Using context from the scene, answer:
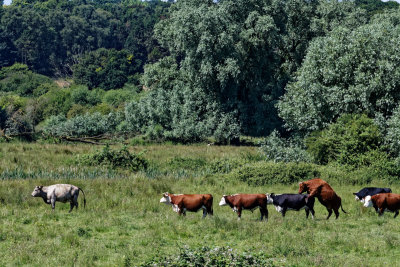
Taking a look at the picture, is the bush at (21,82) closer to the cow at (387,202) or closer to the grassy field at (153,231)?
the grassy field at (153,231)

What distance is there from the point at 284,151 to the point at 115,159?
11809 mm

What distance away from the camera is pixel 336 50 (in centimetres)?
3106

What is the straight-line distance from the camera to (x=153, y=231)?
14.0 meters

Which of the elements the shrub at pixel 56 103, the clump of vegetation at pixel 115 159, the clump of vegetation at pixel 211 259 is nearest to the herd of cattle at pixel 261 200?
the clump of vegetation at pixel 211 259

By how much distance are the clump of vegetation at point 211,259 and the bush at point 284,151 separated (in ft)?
70.5

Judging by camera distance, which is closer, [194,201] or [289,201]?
[194,201]

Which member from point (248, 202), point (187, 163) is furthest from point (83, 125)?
point (248, 202)

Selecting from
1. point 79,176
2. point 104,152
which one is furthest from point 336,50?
point 79,176

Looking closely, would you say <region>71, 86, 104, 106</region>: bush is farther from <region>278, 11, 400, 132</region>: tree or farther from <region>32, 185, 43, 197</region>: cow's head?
<region>32, 185, 43, 197</region>: cow's head

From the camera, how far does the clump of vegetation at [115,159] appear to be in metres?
28.3

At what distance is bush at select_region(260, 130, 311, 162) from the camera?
3150 cm

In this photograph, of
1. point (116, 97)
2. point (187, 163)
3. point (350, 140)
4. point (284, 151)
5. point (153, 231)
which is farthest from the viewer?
point (116, 97)

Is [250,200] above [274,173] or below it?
above

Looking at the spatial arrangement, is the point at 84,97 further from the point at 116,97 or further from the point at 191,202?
the point at 191,202
